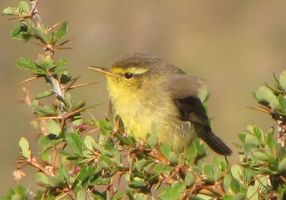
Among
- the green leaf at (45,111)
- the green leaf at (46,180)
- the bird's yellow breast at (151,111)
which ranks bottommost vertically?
the bird's yellow breast at (151,111)

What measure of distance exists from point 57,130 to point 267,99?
75 centimetres

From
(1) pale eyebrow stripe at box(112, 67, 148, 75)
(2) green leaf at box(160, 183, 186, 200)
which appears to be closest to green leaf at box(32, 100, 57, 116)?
(2) green leaf at box(160, 183, 186, 200)

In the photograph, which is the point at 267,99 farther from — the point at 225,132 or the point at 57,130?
the point at 225,132

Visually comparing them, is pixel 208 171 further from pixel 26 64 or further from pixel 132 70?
pixel 132 70

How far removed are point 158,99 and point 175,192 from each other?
2704 mm

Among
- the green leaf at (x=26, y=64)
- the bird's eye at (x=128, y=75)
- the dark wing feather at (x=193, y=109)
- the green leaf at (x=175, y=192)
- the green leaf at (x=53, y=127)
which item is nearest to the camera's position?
the green leaf at (x=175, y=192)

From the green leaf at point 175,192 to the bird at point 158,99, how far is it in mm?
1873

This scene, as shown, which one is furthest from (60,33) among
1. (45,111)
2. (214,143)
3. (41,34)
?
(214,143)

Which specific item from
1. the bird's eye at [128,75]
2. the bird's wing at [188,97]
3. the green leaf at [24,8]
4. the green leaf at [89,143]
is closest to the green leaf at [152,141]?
the green leaf at [89,143]

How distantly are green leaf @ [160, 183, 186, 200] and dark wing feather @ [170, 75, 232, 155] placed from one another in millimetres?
1853

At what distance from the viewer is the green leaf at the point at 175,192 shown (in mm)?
3199

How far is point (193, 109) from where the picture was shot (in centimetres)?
533

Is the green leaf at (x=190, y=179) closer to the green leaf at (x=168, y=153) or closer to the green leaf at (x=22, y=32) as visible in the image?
the green leaf at (x=168, y=153)

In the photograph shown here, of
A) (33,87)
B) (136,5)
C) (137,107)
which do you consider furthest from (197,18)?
(137,107)
